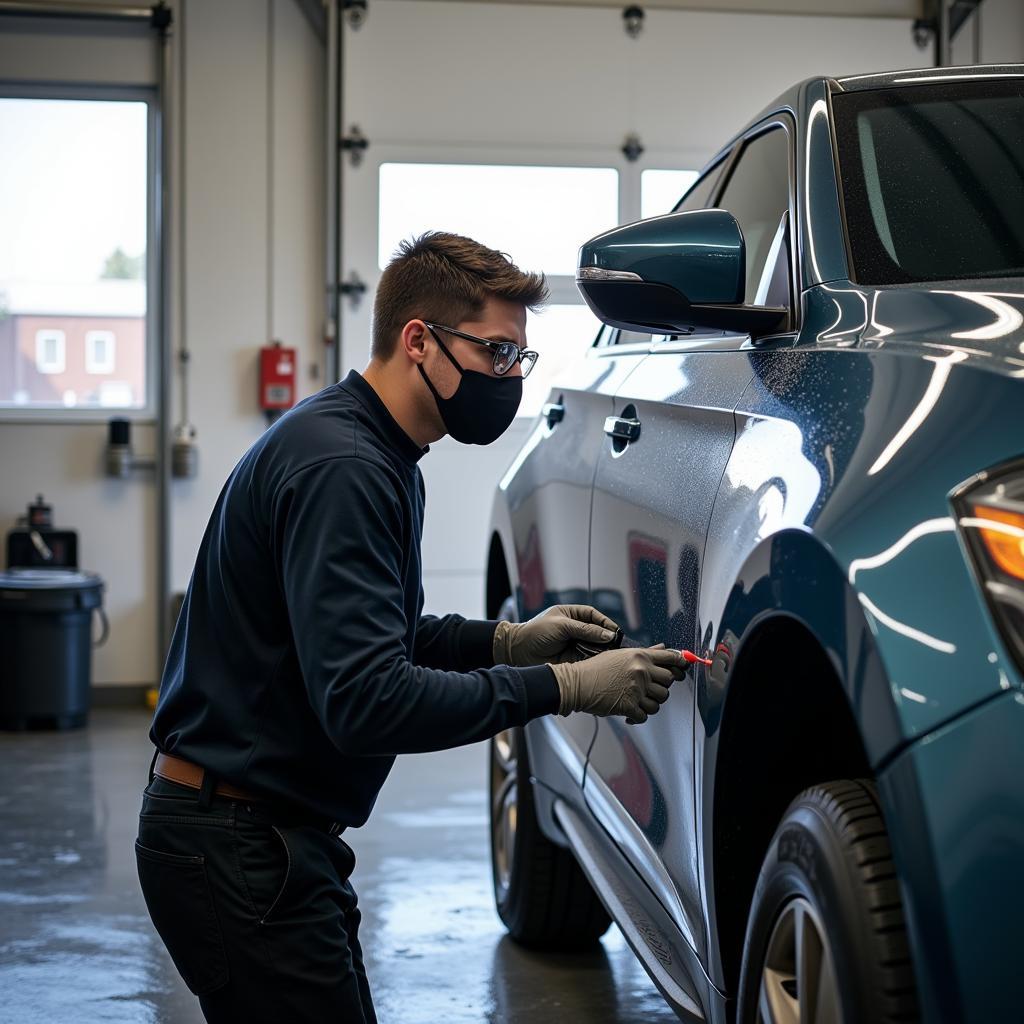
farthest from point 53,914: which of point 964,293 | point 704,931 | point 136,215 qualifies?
point 136,215

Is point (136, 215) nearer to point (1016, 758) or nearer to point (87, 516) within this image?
point (87, 516)

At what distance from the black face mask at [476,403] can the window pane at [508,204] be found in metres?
4.91

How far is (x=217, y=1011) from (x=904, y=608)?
1242 millimetres

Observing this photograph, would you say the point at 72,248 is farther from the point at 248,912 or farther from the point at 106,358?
the point at 248,912

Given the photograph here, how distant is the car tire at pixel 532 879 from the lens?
3162 millimetres

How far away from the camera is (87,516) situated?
23.3 feet

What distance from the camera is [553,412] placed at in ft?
10.1

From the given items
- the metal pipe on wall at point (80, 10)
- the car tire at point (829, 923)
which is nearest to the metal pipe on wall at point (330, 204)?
the metal pipe on wall at point (80, 10)

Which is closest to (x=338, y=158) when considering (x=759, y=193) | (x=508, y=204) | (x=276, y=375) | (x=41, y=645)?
(x=508, y=204)

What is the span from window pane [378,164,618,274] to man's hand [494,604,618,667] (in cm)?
481

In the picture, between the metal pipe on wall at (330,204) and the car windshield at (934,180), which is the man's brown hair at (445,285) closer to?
the car windshield at (934,180)

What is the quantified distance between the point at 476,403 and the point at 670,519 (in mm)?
332

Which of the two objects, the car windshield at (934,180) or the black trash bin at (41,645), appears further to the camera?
the black trash bin at (41,645)

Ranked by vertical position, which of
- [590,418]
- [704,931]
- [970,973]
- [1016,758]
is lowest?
[704,931]
